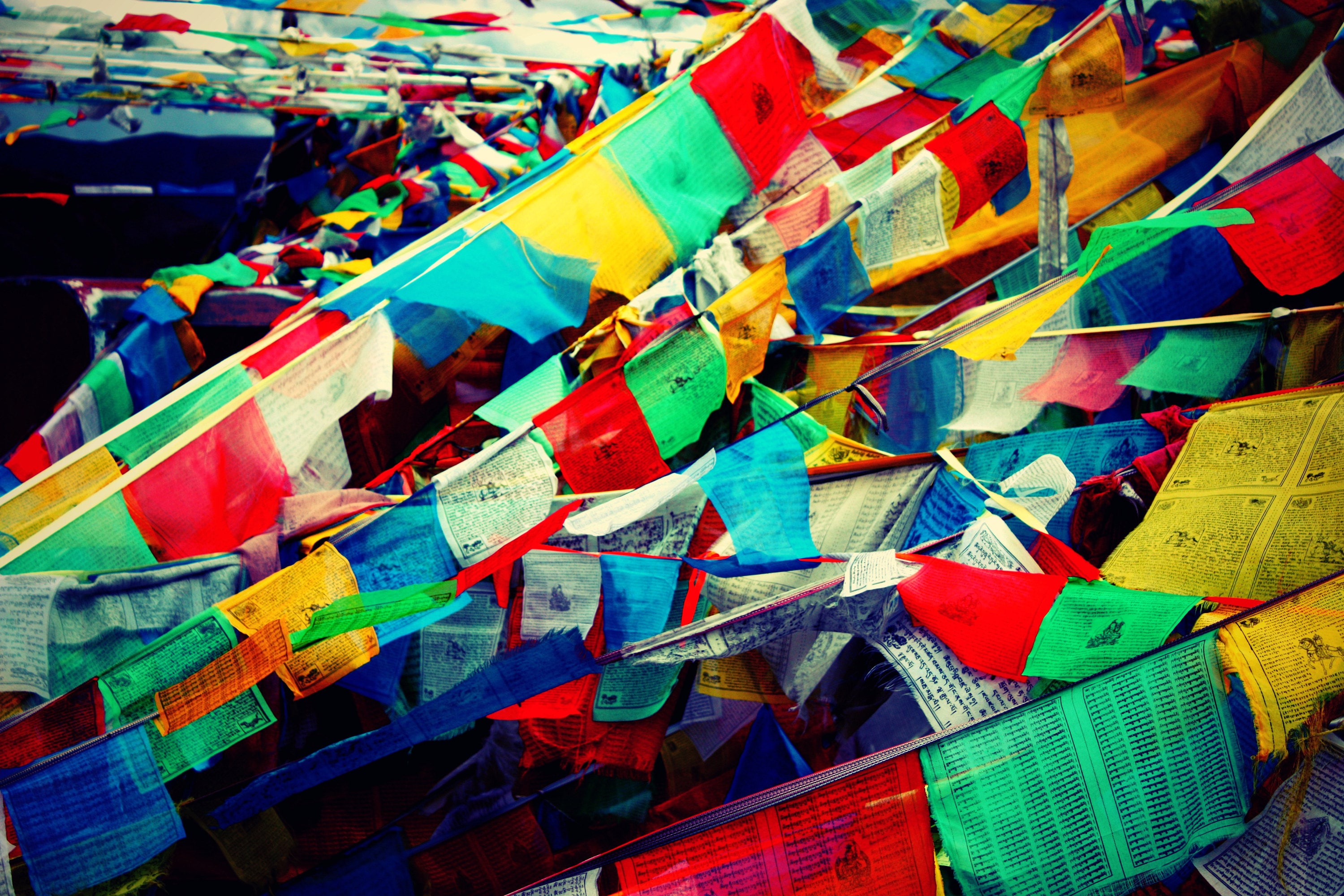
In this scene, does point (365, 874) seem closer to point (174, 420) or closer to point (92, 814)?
point (92, 814)

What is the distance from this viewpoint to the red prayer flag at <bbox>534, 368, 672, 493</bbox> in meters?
1.78

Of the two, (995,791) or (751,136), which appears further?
(751,136)

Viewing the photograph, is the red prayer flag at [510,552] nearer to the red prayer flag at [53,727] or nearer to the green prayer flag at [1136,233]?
the red prayer flag at [53,727]

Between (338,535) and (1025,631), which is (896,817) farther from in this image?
(338,535)

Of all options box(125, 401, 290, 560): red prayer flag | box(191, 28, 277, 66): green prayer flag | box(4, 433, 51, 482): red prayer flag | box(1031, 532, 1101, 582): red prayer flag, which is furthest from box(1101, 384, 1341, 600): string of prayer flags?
box(191, 28, 277, 66): green prayer flag

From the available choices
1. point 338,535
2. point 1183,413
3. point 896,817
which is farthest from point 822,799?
point 1183,413

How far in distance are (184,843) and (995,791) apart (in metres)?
1.72

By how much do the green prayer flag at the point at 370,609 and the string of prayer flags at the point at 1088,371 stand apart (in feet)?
5.19

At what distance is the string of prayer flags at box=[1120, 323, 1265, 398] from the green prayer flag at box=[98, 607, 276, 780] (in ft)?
7.17

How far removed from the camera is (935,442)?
2.07m

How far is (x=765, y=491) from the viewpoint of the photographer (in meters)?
1.54

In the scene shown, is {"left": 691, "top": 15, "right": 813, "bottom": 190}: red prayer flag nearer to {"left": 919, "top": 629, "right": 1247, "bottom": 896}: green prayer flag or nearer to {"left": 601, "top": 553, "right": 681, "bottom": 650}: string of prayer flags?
{"left": 601, "top": 553, "right": 681, "bottom": 650}: string of prayer flags

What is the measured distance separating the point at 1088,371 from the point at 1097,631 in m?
1.05

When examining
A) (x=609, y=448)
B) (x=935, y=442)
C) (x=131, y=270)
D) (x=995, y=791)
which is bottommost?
(x=995, y=791)
